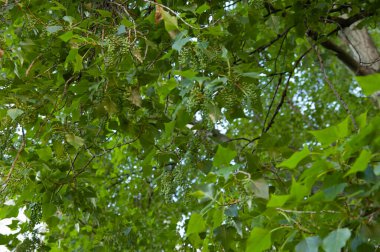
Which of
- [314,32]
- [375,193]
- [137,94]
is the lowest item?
[375,193]

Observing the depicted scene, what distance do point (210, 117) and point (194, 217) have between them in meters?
0.35

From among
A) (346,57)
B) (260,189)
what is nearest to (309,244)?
(260,189)

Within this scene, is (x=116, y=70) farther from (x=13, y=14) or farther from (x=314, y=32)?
(x=314, y=32)

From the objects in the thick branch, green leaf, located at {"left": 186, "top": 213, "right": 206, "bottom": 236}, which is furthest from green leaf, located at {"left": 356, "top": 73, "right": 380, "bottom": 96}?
the thick branch

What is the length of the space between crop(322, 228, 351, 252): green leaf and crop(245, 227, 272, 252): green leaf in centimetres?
17

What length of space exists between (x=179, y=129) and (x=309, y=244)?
1.41m

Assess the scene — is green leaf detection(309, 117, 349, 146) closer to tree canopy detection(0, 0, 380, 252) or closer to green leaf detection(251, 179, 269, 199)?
tree canopy detection(0, 0, 380, 252)

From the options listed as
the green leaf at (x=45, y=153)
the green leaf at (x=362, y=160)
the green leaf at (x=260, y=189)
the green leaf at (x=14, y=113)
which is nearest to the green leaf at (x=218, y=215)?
the green leaf at (x=260, y=189)

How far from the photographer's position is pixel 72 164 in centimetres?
261

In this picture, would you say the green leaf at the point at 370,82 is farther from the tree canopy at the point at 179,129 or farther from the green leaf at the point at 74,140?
the green leaf at the point at 74,140

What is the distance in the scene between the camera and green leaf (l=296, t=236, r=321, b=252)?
130 cm

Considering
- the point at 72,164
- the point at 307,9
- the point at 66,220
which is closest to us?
the point at 72,164

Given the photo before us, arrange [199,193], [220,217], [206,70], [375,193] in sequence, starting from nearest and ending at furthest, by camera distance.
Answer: [375,193]
[199,193]
[220,217]
[206,70]

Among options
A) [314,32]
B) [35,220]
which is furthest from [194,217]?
[314,32]
